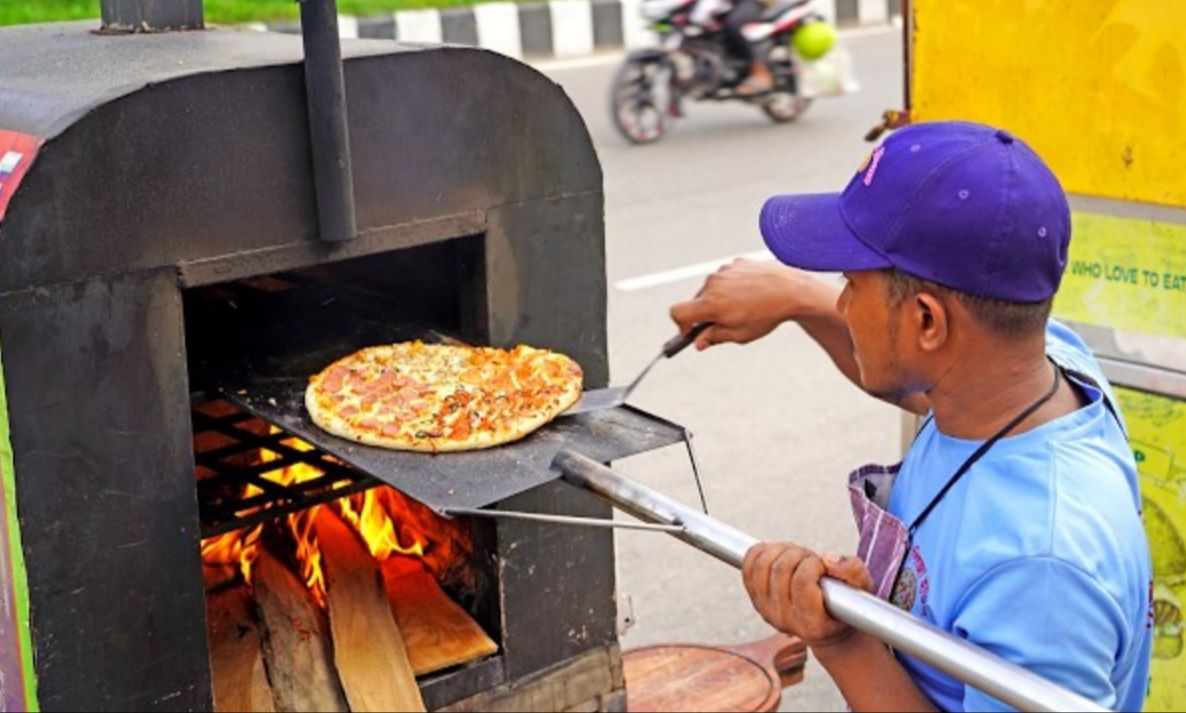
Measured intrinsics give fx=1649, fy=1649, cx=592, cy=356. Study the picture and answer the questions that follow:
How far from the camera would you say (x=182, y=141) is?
2850 millimetres

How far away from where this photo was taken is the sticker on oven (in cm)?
270

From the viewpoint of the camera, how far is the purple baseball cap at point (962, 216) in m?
2.09

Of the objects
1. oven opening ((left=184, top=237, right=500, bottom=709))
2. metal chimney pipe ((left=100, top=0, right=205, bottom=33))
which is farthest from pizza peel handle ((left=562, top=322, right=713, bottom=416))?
metal chimney pipe ((left=100, top=0, right=205, bottom=33))

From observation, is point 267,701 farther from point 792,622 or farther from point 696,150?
point 696,150

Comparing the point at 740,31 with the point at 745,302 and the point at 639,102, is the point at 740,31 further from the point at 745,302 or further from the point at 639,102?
the point at 745,302

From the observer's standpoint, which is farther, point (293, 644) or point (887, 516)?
point (293, 644)

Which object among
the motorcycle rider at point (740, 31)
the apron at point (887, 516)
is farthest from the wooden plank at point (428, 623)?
the motorcycle rider at point (740, 31)

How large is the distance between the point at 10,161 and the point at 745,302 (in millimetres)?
1291

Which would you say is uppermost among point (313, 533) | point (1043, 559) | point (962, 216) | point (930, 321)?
point (962, 216)

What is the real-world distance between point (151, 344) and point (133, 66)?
0.61m

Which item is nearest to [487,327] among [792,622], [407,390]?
[407,390]

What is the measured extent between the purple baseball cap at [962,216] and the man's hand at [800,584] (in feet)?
1.26

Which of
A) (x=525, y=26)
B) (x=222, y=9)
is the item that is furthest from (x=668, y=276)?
(x=525, y=26)

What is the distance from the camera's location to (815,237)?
2275mm
